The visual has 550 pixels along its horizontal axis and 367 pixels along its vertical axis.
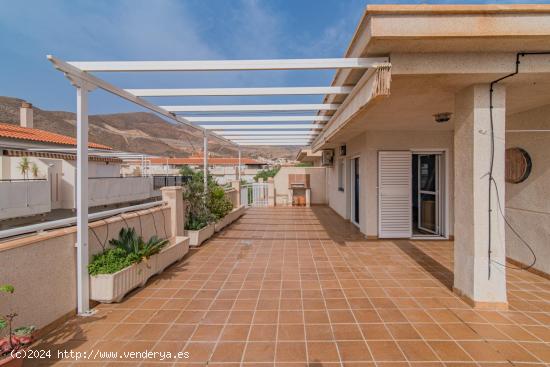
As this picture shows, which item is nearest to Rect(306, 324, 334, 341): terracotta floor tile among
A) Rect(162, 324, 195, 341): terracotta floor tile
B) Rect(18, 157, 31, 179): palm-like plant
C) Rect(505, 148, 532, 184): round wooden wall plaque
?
Rect(162, 324, 195, 341): terracotta floor tile

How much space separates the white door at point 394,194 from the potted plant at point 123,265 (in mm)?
4956

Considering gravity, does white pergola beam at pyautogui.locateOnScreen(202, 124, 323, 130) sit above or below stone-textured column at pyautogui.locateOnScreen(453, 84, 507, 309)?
above

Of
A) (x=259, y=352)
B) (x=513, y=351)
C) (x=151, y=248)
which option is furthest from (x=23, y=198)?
(x=513, y=351)

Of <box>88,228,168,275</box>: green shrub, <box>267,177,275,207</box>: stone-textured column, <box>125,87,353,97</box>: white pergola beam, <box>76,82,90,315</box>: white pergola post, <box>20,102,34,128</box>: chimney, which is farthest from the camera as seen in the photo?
<box>20,102,34,128</box>: chimney

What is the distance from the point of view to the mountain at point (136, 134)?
44375mm

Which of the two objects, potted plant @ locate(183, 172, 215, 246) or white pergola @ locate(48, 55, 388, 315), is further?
potted plant @ locate(183, 172, 215, 246)

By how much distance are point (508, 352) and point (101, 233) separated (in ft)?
15.3

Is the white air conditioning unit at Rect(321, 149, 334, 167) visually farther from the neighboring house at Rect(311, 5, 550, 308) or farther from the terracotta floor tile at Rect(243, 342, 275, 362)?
the terracotta floor tile at Rect(243, 342, 275, 362)

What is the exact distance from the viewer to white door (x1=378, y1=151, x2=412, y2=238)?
663cm

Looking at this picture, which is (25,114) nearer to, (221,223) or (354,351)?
(221,223)

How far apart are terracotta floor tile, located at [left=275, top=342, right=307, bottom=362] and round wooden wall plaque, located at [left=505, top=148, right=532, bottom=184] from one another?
4.42 metres

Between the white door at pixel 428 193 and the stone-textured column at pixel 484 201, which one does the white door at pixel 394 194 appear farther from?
the stone-textured column at pixel 484 201

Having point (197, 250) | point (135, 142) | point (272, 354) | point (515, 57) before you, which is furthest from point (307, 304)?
point (135, 142)

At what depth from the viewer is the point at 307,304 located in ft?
11.2
